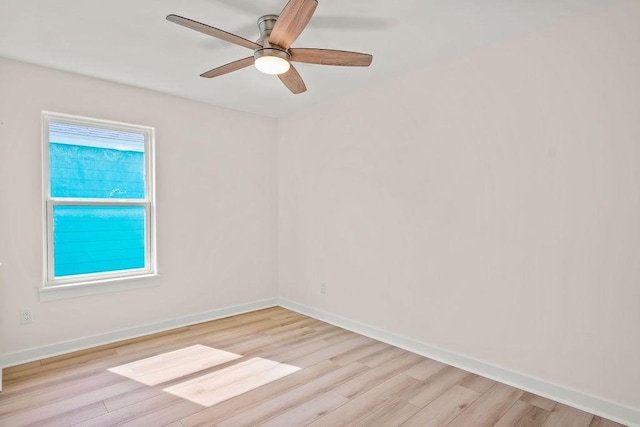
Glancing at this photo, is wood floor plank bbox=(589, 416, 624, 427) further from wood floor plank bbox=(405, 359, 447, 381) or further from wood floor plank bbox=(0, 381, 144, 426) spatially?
wood floor plank bbox=(0, 381, 144, 426)

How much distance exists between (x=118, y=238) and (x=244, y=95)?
193 centimetres

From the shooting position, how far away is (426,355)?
3051mm

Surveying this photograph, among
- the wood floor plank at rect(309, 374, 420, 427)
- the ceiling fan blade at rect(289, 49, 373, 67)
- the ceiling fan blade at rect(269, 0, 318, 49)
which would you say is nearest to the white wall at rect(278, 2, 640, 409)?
the wood floor plank at rect(309, 374, 420, 427)

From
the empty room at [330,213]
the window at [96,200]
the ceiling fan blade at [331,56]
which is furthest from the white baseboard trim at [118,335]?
the ceiling fan blade at [331,56]

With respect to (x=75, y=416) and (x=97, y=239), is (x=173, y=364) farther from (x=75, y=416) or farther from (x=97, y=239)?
(x=97, y=239)

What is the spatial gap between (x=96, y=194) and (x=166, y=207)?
2.10 ft

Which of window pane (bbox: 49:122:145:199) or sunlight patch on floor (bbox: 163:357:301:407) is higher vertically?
window pane (bbox: 49:122:145:199)

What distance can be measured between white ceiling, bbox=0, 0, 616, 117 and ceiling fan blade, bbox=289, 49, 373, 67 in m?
0.23

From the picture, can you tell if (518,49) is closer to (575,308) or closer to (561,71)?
(561,71)

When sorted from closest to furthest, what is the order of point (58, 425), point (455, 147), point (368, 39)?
point (58, 425)
point (368, 39)
point (455, 147)

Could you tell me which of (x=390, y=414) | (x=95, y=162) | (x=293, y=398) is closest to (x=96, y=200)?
(x=95, y=162)

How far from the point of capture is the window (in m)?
3.08

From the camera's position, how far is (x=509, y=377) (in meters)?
2.55

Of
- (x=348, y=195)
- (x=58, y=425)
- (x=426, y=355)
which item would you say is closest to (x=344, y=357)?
(x=426, y=355)
